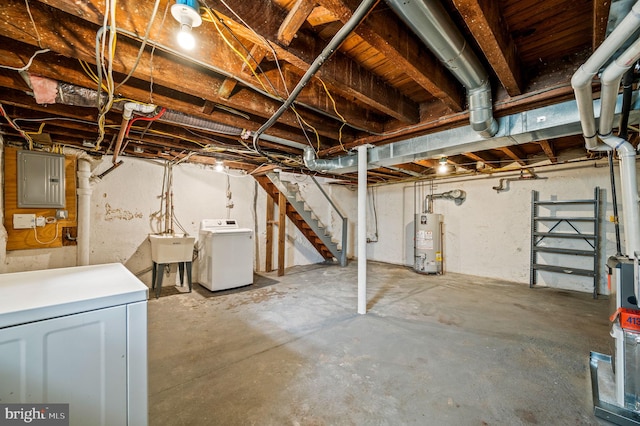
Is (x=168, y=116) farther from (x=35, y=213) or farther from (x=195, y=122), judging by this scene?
(x=35, y=213)

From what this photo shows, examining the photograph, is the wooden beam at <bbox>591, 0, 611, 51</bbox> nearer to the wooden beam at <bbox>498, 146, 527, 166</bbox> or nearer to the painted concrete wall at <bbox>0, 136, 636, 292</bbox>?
the wooden beam at <bbox>498, 146, 527, 166</bbox>

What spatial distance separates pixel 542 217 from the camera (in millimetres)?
4051

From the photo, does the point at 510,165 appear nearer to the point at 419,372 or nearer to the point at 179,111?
the point at 419,372

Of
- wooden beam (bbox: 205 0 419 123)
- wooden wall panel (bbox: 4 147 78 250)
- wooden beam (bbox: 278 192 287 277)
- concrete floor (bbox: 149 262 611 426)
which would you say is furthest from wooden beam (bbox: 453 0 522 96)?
wooden wall panel (bbox: 4 147 78 250)

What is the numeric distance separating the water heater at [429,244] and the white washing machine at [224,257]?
3.28 meters

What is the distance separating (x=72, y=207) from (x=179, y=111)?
2300mm

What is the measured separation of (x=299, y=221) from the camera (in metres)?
5.40

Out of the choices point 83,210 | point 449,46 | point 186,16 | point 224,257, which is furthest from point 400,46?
point 83,210

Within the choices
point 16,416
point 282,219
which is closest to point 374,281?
point 282,219

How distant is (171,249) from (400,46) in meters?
3.57

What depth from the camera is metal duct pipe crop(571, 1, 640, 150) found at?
947 mm

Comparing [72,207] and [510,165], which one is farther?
[510,165]

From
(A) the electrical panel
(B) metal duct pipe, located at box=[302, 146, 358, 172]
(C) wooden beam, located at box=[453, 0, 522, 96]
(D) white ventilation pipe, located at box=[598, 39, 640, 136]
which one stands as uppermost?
(C) wooden beam, located at box=[453, 0, 522, 96]

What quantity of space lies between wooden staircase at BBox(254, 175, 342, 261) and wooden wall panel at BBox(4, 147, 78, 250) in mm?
2623
